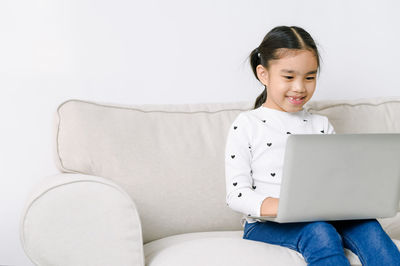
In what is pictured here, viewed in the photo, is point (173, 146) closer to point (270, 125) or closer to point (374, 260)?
point (270, 125)

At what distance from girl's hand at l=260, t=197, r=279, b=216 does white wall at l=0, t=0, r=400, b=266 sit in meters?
0.92

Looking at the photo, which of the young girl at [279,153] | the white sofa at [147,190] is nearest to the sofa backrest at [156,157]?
the white sofa at [147,190]

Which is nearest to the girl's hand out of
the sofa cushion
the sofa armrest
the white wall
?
the sofa armrest

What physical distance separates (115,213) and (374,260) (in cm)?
65

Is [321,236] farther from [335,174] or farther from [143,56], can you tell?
[143,56]

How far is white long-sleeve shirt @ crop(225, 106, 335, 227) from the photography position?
141 cm

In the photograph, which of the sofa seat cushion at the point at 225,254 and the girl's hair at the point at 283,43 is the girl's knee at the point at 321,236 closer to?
the sofa seat cushion at the point at 225,254

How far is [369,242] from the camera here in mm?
1211

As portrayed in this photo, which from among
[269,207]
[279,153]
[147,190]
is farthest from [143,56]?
[269,207]

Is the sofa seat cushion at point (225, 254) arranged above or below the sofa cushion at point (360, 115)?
below

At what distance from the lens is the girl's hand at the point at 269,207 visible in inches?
49.0

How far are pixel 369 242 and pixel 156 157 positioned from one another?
0.72 m

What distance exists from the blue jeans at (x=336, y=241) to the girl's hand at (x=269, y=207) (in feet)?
0.29

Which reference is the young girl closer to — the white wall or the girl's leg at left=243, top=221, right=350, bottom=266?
the girl's leg at left=243, top=221, right=350, bottom=266
